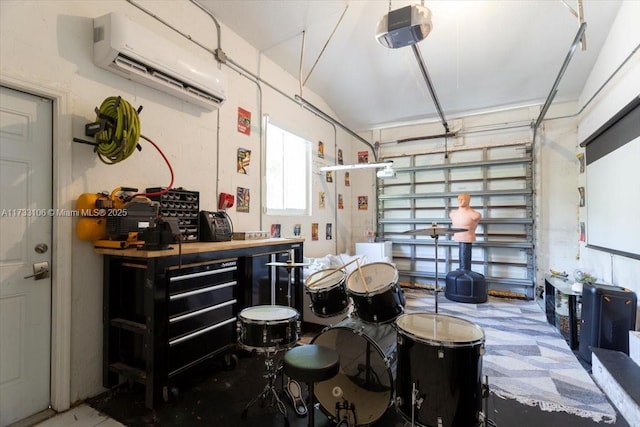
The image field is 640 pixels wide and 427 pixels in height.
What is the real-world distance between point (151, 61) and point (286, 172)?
2697 millimetres

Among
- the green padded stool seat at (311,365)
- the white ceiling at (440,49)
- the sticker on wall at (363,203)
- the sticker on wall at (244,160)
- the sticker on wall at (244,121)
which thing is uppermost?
the white ceiling at (440,49)

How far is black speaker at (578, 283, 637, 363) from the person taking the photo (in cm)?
286

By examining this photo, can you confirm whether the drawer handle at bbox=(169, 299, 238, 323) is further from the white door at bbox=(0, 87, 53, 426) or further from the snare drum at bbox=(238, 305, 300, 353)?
the white door at bbox=(0, 87, 53, 426)

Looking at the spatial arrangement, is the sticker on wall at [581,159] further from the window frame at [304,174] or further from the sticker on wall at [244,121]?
the sticker on wall at [244,121]

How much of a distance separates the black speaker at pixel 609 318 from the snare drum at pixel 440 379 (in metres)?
2.15

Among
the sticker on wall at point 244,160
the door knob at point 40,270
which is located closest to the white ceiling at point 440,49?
the sticker on wall at point 244,160

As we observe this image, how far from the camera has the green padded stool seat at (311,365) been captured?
160cm

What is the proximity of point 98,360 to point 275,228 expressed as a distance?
8.13 ft

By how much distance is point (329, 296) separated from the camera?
2.50 metres

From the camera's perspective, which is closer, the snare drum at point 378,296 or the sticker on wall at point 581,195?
the snare drum at point 378,296

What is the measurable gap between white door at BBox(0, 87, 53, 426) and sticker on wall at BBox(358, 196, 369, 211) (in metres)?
5.49

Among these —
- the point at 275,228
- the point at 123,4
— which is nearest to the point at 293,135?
the point at 275,228

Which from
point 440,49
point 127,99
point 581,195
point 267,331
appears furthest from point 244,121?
point 581,195

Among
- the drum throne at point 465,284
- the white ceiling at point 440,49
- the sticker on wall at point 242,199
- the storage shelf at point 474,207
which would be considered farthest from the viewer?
the storage shelf at point 474,207
